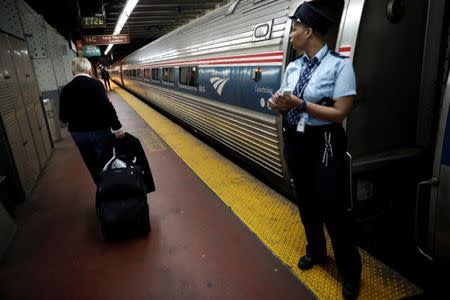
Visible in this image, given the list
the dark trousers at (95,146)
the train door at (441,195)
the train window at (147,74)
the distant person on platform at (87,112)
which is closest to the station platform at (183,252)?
the train door at (441,195)

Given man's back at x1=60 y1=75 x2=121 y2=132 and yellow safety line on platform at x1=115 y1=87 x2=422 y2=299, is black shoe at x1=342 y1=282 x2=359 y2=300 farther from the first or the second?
man's back at x1=60 y1=75 x2=121 y2=132

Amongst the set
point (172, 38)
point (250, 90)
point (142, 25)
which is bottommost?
point (250, 90)

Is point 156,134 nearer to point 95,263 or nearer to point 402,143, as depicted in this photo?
point 95,263

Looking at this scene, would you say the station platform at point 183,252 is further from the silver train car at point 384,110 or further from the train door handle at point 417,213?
the silver train car at point 384,110

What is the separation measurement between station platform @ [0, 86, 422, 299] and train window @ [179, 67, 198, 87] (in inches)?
85.3

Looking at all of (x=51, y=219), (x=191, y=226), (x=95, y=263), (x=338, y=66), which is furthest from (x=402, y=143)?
(x=51, y=219)

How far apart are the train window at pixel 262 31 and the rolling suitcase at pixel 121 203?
6.51 ft

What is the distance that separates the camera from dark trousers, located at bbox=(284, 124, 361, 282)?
1.81 metres

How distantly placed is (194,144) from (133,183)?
130 inches

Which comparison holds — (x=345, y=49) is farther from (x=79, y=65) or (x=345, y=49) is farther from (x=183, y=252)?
(x=79, y=65)

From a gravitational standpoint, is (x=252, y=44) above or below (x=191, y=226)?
above

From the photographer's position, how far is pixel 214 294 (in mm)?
2195

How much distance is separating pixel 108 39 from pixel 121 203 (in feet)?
44.0

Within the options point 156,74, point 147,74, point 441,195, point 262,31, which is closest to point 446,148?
point 441,195
